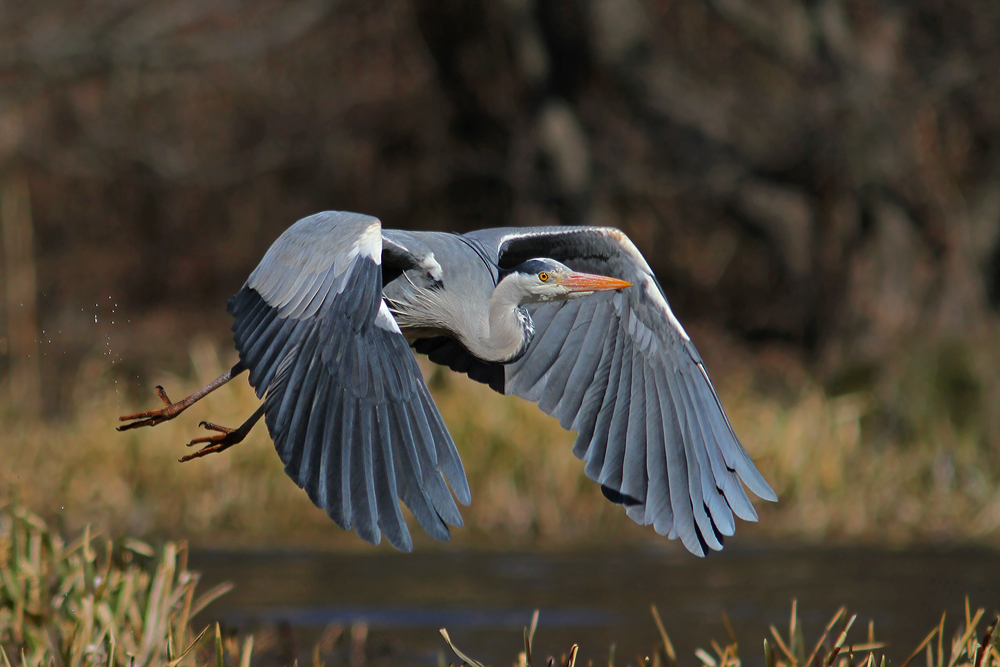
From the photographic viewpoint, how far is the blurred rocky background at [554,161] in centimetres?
1153

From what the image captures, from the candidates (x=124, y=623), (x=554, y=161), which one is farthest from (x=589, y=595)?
(x=554, y=161)

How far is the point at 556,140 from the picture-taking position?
13.5 meters

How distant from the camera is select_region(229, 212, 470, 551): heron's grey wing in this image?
2.91 meters

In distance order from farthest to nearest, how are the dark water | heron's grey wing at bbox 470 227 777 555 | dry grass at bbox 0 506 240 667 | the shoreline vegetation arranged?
the dark water → heron's grey wing at bbox 470 227 777 555 → dry grass at bbox 0 506 240 667 → the shoreline vegetation

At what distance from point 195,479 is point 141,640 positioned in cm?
451

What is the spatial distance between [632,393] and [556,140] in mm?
9505

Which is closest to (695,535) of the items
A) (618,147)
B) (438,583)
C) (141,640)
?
(141,640)

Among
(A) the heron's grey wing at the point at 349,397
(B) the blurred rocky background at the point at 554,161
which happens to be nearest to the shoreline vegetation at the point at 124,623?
(A) the heron's grey wing at the point at 349,397

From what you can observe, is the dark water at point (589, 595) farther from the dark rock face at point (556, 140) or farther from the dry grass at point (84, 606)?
the dark rock face at point (556, 140)

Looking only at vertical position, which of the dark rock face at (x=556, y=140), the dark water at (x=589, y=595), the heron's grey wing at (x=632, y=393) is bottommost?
the dark water at (x=589, y=595)

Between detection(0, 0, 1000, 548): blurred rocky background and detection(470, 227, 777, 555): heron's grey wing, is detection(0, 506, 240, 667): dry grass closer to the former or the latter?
detection(470, 227, 777, 555): heron's grey wing

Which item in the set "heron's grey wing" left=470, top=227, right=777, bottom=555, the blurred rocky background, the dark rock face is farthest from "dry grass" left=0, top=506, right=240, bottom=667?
the dark rock face

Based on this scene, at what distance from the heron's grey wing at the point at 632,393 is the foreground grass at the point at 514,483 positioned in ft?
10.7

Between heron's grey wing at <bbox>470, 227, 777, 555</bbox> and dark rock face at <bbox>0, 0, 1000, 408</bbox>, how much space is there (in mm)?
6653
